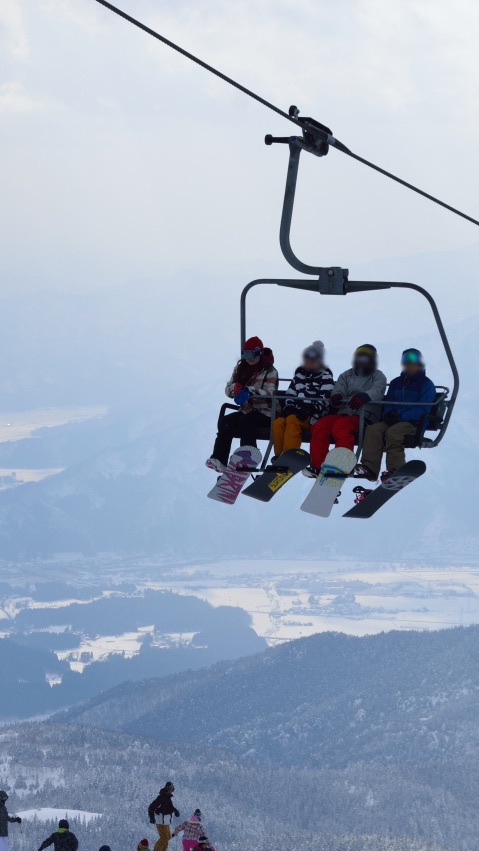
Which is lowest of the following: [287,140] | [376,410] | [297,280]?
[376,410]

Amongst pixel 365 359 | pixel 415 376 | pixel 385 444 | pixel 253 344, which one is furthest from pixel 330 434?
pixel 253 344

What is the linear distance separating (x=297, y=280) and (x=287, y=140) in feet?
6.59

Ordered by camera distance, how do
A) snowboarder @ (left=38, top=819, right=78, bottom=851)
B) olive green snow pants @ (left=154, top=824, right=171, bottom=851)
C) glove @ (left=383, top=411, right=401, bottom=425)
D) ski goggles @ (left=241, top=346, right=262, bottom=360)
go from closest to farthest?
glove @ (left=383, top=411, right=401, bottom=425) → ski goggles @ (left=241, top=346, right=262, bottom=360) → snowboarder @ (left=38, top=819, right=78, bottom=851) → olive green snow pants @ (left=154, top=824, right=171, bottom=851)

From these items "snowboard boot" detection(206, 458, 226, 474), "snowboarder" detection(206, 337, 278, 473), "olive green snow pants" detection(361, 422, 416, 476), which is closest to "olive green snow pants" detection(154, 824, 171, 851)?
"snowboard boot" detection(206, 458, 226, 474)

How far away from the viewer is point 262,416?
19266 millimetres

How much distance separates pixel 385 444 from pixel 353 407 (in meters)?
0.65

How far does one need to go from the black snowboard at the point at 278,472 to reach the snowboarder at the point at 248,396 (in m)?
0.87

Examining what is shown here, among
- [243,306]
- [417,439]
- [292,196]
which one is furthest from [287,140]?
[417,439]

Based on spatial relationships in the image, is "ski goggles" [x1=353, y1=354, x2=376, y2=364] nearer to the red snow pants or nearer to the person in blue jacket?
the person in blue jacket

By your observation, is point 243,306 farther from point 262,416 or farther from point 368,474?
point 368,474

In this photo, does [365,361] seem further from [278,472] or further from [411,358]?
[278,472]

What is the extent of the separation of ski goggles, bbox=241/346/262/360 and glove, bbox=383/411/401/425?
193cm

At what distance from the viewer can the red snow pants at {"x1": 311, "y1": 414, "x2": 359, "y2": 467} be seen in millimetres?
18156

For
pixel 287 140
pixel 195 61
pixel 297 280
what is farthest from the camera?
pixel 297 280
